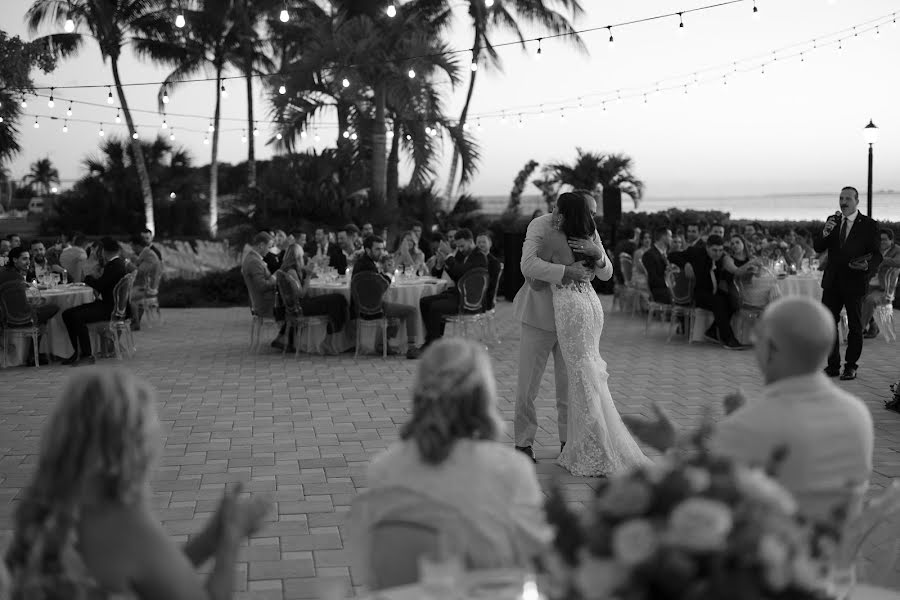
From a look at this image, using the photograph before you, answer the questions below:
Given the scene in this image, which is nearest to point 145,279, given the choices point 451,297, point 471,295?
point 451,297

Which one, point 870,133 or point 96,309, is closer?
point 96,309

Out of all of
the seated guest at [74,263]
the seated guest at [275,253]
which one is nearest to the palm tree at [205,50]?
the seated guest at [275,253]

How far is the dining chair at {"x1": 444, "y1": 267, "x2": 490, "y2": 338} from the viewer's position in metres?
11.3

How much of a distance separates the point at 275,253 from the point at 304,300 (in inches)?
129

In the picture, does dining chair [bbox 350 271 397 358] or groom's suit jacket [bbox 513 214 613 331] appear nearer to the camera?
groom's suit jacket [bbox 513 214 613 331]

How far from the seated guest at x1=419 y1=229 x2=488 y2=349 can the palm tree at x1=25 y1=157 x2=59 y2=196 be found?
44347 mm

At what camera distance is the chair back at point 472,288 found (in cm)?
1127

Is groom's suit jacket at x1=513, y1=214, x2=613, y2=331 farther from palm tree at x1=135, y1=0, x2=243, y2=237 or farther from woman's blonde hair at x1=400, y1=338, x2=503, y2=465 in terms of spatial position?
palm tree at x1=135, y1=0, x2=243, y2=237

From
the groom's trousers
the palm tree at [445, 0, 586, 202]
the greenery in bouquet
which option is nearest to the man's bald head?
the greenery in bouquet

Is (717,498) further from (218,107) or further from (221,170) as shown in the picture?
(221,170)

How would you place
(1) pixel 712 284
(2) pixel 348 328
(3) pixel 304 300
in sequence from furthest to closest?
(1) pixel 712 284, (2) pixel 348 328, (3) pixel 304 300

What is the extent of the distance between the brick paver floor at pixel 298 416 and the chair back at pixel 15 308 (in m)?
0.52

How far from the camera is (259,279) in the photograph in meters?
11.3

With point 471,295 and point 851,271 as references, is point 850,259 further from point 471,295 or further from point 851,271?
point 471,295
